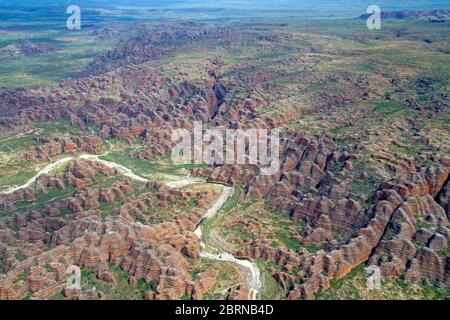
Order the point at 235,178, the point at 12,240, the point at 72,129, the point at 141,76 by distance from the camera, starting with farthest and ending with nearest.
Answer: the point at 141,76
the point at 72,129
the point at 235,178
the point at 12,240

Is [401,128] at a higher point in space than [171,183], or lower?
higher

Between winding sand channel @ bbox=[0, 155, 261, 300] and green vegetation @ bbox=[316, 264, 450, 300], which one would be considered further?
winding sand channel @ bbox=[0, 155, 261, 300]

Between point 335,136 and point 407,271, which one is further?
point 335,136

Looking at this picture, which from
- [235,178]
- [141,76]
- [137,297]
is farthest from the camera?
[141,76]

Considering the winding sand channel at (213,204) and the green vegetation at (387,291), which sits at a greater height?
the winding sand channel at (213,204)

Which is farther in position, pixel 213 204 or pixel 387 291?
pixel 213 204

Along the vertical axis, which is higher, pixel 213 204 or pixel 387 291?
pixel 213 204

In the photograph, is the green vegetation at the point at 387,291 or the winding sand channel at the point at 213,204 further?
the winding sand channel at the point at 213,204

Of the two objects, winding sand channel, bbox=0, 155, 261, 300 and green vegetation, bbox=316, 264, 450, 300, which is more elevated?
winding sand channel, bbox=0, 155, 261, 300

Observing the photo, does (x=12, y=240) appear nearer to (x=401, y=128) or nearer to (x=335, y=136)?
(x=335, y=136)
